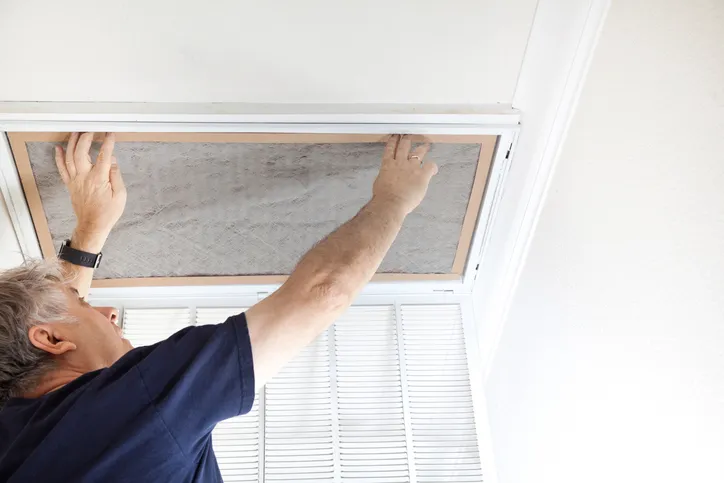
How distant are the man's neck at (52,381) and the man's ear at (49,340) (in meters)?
0.03

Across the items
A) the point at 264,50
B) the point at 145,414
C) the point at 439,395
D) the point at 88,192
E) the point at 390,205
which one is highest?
the point at 264,50

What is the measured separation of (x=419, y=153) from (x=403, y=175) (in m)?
0.06

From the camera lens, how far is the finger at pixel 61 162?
139 cm

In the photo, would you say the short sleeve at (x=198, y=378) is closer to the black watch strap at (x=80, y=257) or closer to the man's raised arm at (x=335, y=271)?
the man's raised arm at (x=335, y=271)

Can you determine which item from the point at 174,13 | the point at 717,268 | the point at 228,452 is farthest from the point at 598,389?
the point at 174,13

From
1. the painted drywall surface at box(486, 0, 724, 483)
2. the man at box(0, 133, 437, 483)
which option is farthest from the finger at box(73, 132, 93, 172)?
the painted drywall surface at box(486, 0, 724, 483)

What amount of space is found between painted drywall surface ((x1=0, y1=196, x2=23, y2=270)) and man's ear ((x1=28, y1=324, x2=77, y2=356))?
0.47 m

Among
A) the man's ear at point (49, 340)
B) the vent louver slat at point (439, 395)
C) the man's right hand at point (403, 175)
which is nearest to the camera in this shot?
the man's ear at point (49, 340)

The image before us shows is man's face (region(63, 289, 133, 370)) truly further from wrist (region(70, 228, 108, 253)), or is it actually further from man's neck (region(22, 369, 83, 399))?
wrist (region(70, 228, 108, 253))

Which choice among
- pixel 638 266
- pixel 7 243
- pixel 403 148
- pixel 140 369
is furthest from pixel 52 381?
pixel 638 266

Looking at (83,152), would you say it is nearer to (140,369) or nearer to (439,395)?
(140,369)

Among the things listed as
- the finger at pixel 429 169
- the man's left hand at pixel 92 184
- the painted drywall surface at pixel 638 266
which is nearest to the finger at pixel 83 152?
the man's left hand at pixel 92 184

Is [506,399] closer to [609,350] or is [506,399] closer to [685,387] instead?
[609,350]

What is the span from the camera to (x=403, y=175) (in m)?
1.36
